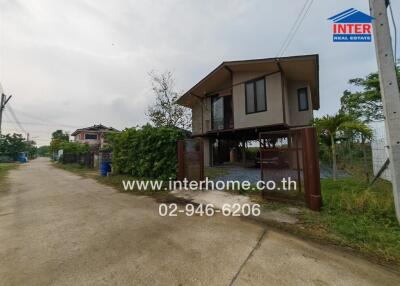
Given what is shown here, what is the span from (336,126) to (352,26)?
3.86 metres

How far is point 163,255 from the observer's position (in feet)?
8.36

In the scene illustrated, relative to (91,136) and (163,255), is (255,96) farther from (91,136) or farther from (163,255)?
(91,136)

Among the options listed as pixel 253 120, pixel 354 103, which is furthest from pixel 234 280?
pixel 354 103

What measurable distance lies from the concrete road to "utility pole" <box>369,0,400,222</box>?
6.34 feet

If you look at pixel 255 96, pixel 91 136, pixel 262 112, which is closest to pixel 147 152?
pixel 262 112

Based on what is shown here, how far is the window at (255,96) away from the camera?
10.2 m

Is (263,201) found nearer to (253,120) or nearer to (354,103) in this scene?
(253,120)

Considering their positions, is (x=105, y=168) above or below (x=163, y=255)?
above

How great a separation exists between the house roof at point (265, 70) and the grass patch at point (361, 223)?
274 inches

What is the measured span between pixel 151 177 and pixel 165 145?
1.59 metres

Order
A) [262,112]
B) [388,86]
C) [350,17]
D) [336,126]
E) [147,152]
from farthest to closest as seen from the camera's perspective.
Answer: [262,112], [147,152], [336,126], [350,17], [388,86]

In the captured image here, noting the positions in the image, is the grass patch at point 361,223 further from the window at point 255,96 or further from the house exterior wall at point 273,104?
the window at point 255,96

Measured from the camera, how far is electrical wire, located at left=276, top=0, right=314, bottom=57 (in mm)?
6145

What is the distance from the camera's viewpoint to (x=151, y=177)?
26.3ft
